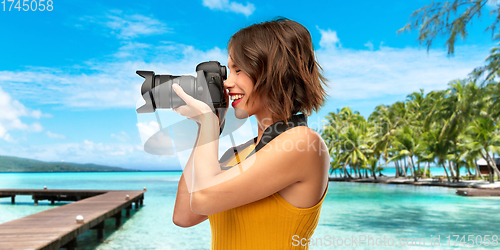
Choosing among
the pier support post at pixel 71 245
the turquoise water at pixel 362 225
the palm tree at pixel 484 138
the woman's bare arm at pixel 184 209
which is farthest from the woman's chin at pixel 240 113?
the palm tree at pixel 484 138

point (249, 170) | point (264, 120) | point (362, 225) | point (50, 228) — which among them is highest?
point (264, 120)

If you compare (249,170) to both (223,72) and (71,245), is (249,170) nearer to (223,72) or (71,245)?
(223,72)

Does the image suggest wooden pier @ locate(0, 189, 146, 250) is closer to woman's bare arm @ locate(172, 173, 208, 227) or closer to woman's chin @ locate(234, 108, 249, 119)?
woman's bare arm @ locate(172, 173, 208, 227)

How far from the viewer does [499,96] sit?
33.4 feet

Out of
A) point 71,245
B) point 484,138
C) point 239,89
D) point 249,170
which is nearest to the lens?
point 249,170

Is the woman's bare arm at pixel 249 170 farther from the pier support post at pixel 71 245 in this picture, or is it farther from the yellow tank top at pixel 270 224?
the pier support post at pixel 71 245

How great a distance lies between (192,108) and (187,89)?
6 centimetres

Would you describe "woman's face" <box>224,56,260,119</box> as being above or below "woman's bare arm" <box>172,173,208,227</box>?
above

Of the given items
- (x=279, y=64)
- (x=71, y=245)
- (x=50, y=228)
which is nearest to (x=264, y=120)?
(x=279, y=64)

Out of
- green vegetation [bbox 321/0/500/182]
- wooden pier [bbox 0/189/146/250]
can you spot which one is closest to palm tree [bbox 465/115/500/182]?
green vegetation [bbox 321/0/500/182]

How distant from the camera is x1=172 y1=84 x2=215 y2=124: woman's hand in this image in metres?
0.77

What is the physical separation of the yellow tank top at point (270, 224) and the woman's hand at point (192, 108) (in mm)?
236

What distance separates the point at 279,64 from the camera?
76cm

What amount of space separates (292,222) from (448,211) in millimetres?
15580
